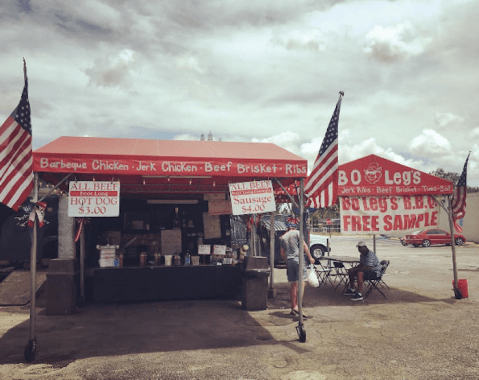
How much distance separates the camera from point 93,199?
6.94 m

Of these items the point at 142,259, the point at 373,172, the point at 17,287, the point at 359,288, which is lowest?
the point at 359,288

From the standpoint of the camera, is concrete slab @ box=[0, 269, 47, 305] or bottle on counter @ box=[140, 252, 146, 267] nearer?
concrete slab @ box=[0, 269, 47, 305]

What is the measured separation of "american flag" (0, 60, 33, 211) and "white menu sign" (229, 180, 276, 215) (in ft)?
10.6

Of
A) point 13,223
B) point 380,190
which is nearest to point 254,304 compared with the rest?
point 380,190

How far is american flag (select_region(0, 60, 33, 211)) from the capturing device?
18.7 ft

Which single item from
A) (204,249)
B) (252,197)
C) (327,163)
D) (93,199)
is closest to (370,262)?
(204,249)

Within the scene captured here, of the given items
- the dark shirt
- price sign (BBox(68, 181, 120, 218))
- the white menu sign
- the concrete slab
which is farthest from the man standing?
the concrete slab

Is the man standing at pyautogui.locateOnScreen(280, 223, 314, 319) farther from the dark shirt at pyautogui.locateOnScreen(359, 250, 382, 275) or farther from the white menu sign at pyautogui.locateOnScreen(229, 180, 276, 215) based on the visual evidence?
the dark shirt at pyautogui.locateOnScreen(359, 250, 382, 275)

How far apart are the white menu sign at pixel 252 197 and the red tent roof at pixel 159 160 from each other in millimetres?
193

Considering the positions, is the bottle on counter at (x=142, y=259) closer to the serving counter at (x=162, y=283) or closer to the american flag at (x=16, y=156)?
the serving counter at (x=162, y=283)

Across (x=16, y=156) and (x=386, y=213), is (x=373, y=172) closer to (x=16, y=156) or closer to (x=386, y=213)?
(x=386, y=213)

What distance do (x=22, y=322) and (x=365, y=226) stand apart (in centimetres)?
792

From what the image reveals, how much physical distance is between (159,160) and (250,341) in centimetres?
333

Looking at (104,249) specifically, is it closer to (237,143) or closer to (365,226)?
(237,143)
